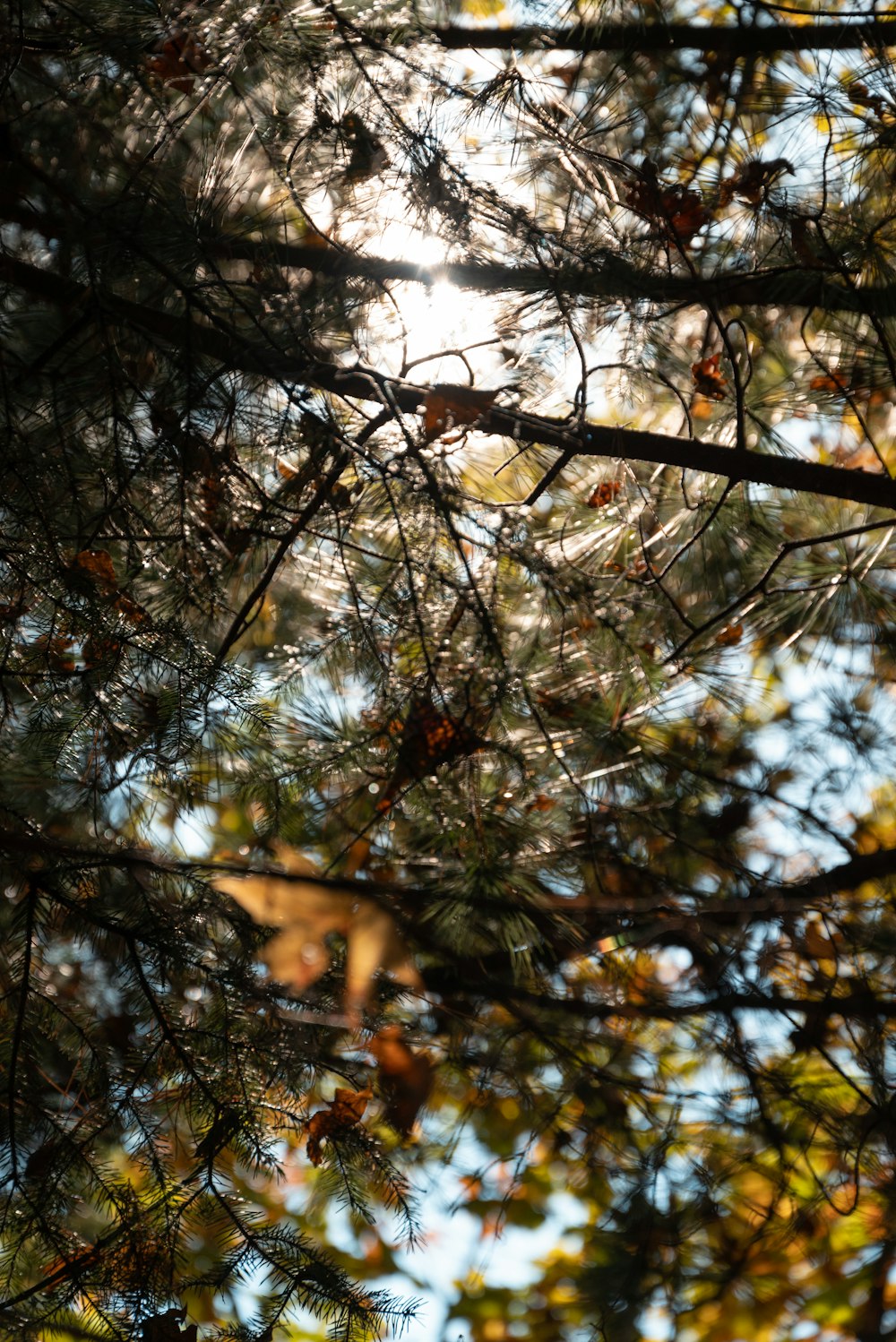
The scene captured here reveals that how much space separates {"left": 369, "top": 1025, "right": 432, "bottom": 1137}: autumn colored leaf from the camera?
183cm

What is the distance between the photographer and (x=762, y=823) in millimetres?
2674

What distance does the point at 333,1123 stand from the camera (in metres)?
1.61

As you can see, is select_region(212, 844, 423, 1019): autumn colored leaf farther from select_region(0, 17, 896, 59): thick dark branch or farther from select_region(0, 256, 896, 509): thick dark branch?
select_region(0, 17, 896, 59): thick dark branch

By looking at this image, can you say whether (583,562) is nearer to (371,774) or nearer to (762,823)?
(371,774)

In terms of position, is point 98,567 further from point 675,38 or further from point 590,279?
point 675,38

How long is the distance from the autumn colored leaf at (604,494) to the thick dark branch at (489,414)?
392 mm

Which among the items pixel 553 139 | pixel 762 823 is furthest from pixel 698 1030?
pixel 553 139

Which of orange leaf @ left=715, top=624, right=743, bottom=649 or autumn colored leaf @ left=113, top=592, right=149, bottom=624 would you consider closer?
autumn colored leaf @ left=113, top=592, right=149, bottom=624

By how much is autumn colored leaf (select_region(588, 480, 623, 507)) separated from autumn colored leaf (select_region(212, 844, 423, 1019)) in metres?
0.95

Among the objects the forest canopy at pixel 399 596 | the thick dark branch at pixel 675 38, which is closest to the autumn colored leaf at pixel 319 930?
the forest canopy at pixel 399 596

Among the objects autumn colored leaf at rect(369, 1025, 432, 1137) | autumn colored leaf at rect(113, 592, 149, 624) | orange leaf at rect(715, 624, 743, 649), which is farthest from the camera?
orange leaf at rect(715, 624, 743, 649)

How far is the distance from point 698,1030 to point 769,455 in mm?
1359

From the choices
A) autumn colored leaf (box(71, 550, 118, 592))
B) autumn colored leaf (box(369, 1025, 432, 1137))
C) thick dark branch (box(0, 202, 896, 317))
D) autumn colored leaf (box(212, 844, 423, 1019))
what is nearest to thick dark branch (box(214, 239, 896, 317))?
thick dark branch (box(0, 202, 896, 317))

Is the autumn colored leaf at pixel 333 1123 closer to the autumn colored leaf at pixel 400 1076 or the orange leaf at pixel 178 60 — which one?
the autumn colored leaf at pixel 400 1076
